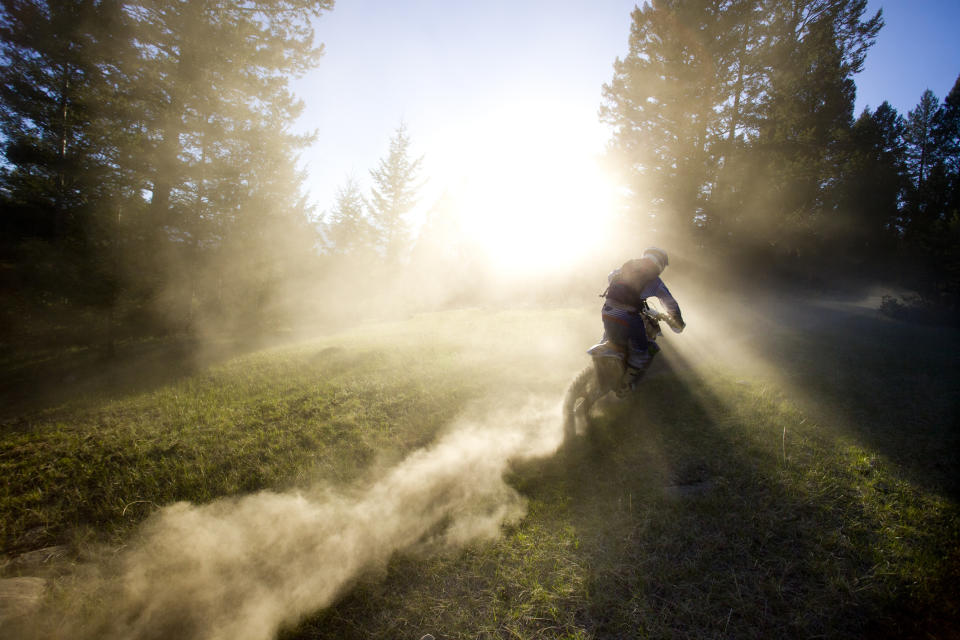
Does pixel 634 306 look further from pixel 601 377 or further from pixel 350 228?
pixel 350 228

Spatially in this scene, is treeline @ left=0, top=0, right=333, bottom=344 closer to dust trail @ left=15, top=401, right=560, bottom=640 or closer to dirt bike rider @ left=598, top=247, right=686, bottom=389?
dust trail @ left=15, top=401, right=560, bottom=640

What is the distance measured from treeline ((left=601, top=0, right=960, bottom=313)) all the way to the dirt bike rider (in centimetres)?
1336

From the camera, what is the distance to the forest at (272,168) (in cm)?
1148

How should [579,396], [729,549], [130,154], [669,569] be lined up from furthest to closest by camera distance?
[130,154]
[579,396]
[729,549]
[669,569]

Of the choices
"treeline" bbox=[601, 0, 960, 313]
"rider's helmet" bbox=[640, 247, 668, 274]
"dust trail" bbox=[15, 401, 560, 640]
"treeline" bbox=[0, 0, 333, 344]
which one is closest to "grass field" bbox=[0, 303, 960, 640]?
"dust trail" bbox=[15, 401, 560, 640]

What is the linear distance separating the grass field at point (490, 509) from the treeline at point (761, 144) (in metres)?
10.1

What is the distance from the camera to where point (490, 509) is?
3.85 m

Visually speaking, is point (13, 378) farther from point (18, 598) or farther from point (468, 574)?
point (468, 574)

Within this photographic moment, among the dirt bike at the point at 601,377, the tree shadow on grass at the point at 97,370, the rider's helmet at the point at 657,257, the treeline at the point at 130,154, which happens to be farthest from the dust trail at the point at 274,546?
the treeline at the point at 130,154

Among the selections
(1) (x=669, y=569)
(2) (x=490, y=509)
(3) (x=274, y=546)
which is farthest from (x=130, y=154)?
(1) (x=669, y=569)

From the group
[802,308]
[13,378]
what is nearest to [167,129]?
[13,378]

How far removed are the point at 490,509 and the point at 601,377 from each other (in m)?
2.51

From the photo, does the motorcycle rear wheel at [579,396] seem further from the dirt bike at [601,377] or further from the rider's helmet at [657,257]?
the rider's helmet at [657,257]

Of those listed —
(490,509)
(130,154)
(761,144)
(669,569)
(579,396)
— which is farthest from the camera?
(761,144)
